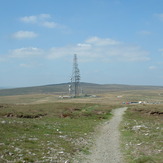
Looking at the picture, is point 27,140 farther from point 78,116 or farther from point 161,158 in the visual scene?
point 78,116

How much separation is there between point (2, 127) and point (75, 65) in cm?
8597

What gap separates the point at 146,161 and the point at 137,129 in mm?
12949

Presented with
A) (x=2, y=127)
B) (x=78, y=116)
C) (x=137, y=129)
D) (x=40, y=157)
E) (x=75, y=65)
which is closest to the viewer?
(x=40, y=157)

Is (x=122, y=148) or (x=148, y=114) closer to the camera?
(x=122, y=148)

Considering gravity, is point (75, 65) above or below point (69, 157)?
above

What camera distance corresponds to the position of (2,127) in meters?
20.0

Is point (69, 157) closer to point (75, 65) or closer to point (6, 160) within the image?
point (6, 160)

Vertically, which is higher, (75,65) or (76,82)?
(75,65)

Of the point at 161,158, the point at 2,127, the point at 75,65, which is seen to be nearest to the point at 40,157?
the point at 161,158

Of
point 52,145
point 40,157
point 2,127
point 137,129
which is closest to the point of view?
point 40,157

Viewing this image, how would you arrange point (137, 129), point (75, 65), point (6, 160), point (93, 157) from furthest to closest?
point (75, 65)
point (137, 129)
point (93, 157)
point (6, 160)

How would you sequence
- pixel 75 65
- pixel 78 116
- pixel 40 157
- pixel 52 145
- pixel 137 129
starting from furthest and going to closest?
pixel 75 65 < pixel 78 116 < pixel 137 129 < pixel 52 145 < pixel 40 157

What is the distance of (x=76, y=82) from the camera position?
353 ft

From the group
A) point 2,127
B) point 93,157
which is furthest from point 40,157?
point 2,127
